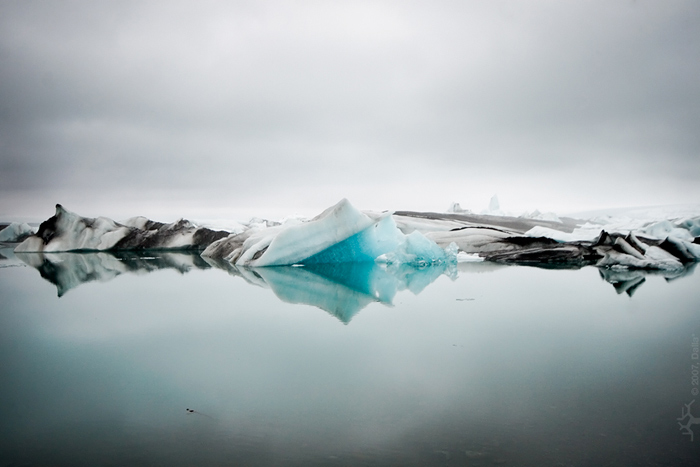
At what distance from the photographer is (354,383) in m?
1.61

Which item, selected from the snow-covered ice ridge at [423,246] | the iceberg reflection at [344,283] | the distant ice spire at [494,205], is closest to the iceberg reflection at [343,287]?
the iceberg reflection at [344,283]

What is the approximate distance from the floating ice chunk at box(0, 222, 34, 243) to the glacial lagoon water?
75.3ft

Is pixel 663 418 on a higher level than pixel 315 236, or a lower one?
lower

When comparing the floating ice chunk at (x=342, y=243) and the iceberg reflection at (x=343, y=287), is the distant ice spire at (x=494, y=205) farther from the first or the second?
the iceberg reflection at (x=343, y=287)

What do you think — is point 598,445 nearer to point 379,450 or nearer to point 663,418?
point 663,418

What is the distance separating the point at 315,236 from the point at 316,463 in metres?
5.86

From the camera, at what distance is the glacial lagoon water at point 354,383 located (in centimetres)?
113

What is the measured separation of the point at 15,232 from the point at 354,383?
86.7ft

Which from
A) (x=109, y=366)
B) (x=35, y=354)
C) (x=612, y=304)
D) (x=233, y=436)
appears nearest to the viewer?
(x=233, y=436)

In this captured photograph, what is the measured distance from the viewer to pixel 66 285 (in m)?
5.05

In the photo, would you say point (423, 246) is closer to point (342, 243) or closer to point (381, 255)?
point (381, 255)

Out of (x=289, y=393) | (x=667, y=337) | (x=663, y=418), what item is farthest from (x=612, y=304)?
(x=289, y=393)

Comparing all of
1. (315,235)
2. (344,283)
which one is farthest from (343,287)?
(315,235)

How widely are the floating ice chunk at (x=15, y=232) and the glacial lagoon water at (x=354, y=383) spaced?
22951 mm
